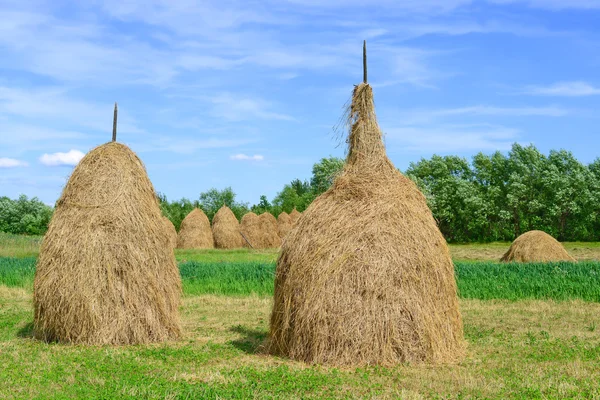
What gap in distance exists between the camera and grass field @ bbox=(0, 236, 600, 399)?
908cm

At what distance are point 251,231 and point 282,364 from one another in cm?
4088

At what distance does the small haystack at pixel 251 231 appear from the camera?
5110cm

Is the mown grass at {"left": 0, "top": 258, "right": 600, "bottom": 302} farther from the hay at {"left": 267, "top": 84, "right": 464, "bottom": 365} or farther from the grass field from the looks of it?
the hay at {"left": 267, "top": 84, "right": 464, "bottom": 365}

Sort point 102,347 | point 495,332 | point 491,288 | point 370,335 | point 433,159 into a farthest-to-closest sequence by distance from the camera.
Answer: point 433,159 → point 491,288 → point 495,332 → point 102,347 → point 370,335

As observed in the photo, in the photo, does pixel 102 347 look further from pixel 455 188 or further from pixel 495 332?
pixel 455 188

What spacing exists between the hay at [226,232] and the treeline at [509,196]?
1117 centimetres

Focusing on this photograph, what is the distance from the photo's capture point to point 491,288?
800 inches

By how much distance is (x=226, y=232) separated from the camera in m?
49.7

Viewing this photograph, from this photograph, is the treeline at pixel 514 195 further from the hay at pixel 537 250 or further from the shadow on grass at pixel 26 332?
the shadow on grass at pixel 26 332

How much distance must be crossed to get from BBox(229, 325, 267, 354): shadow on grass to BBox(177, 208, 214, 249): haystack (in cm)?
3258

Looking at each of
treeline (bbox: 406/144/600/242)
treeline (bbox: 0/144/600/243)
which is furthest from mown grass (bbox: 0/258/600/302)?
treeline (bbox: 406/144/600/242)

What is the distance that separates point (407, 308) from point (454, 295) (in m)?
1.44

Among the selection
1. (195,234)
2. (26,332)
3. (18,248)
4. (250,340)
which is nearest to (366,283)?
(250,340)

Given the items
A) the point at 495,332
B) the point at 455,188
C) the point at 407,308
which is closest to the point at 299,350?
the point at 407,308
